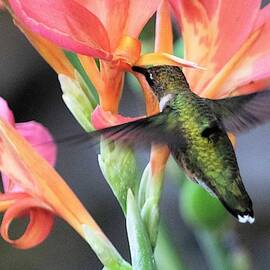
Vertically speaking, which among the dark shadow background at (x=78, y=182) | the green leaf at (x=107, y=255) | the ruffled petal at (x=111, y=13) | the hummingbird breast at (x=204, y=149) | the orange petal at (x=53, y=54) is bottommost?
the dark shadow background at (x=78, y=182)

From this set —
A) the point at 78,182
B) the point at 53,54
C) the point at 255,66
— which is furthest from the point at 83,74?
the point at 78,182

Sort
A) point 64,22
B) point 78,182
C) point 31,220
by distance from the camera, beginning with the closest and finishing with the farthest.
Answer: point 64,22 < point 31,220 < point 78,182

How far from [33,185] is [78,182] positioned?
316mm

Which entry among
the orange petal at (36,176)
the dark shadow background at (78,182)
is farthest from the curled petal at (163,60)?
the dark shadow background at (78,182)

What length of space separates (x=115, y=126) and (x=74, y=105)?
8 centimetres

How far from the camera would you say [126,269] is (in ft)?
2.09

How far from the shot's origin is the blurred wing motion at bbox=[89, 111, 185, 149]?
57cm

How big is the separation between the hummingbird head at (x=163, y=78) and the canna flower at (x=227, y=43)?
0.03 metres

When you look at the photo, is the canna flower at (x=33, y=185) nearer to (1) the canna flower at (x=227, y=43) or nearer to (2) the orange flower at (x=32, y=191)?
(2) the orange flower at (x=32, y=191)

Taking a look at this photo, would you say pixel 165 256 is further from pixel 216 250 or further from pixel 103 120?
pixel 103 120

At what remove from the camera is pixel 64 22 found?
22.9 inches

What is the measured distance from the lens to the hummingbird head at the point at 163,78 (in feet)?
2.02

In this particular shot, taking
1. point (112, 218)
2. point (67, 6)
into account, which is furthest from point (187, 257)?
point (67, 6)

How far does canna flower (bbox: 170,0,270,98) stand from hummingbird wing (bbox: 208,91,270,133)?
22mm
